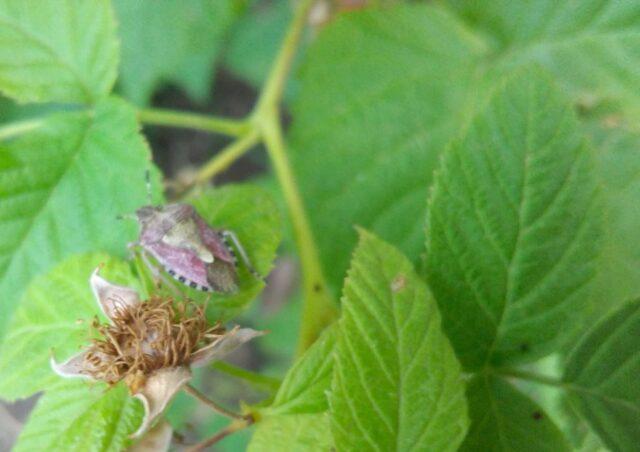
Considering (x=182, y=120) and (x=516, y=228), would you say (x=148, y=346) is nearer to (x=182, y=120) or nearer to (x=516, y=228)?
(x=516, y=228)

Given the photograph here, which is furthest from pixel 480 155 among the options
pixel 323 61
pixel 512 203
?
pixel 323 61

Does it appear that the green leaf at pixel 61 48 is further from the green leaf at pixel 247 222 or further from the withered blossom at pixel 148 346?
the withered blossom at pixel 148 346

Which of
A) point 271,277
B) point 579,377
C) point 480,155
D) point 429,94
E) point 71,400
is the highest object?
point 480,155

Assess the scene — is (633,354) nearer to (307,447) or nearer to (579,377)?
(579,377)

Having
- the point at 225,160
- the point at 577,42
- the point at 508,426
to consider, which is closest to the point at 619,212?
the point at 577,42

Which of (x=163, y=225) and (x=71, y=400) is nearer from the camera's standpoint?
(x=71, y=400)

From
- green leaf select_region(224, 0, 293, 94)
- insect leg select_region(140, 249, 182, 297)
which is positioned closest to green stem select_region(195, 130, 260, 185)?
insect leg select_region(140, 249, 182, 297)

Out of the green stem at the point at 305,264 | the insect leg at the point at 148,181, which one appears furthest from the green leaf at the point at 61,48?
→ the green stem at the point at 305,264
